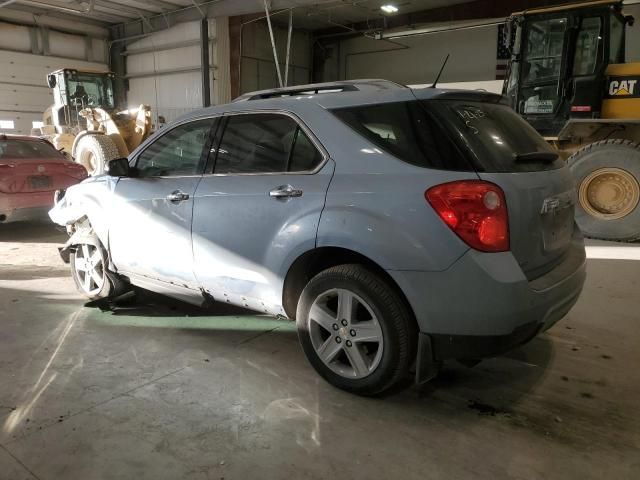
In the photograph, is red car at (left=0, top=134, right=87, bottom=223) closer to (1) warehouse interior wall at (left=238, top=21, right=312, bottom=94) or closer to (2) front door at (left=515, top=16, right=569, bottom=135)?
(2) front door at (left=515, top=16, right=569, bottom=135)

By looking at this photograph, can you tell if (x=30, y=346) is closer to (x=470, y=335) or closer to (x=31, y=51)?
(x=470, y=335)

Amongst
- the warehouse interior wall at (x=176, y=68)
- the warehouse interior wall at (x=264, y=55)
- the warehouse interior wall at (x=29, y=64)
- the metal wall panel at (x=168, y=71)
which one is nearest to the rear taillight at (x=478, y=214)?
the warehouse interior wall at (x=176, y=68)

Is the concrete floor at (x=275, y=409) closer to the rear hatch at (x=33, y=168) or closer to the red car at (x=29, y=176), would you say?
the red car at (x=29, y=176)

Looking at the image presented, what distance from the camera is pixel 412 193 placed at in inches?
89.8

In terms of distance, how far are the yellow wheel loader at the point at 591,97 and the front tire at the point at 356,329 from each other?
5509 mm

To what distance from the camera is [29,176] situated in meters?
6.93

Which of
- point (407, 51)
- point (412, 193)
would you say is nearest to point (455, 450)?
point (412, 193)

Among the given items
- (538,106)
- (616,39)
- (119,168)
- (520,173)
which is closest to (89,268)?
(119,168)

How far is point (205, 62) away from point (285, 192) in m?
14.0

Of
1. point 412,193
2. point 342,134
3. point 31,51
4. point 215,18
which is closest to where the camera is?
point 412,193

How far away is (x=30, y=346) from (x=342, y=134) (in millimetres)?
2541

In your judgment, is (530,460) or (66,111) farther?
(66,111)

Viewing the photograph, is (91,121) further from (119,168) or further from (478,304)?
(478,304)

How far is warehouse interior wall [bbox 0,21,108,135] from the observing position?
15.6m
